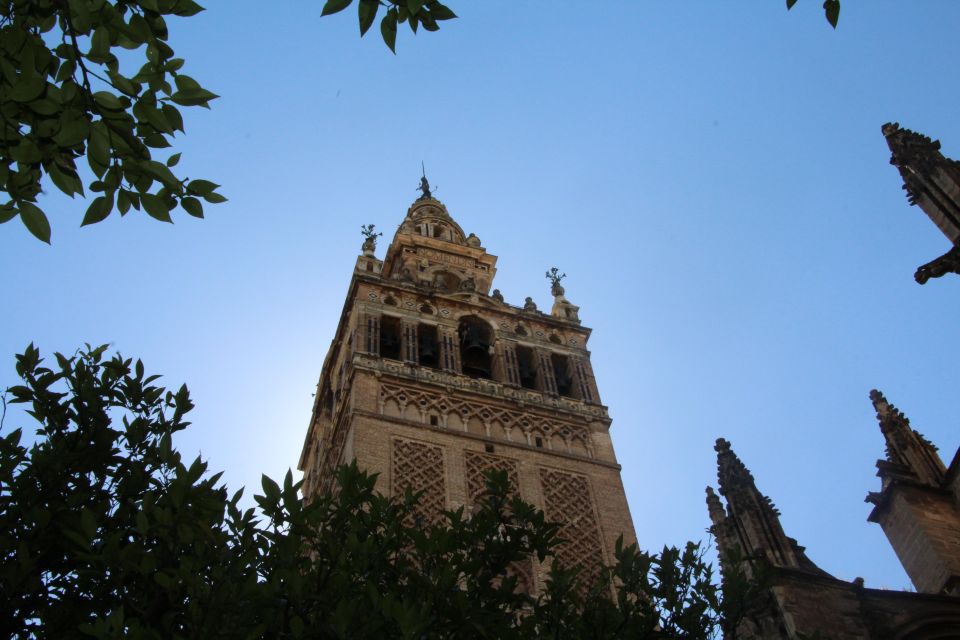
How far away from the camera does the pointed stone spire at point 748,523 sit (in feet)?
46.1

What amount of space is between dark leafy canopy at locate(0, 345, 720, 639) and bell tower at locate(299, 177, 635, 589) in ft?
39.3

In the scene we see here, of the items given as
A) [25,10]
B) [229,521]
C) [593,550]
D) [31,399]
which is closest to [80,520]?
[229,521]

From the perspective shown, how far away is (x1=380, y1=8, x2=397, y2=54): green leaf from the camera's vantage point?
4980 mm

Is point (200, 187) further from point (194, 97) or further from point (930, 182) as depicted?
point (930, 182)

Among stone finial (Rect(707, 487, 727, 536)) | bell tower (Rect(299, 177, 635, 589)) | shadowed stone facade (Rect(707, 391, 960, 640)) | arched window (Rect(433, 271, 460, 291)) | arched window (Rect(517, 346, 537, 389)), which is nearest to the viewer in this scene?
shadowed stone facade (Rect(707, 391, 960, 640))

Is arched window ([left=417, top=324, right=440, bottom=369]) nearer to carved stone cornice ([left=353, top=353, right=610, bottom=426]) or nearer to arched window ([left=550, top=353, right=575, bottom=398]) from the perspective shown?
carved stone cornice ([left=353, top=353, right=610, bottom=426])

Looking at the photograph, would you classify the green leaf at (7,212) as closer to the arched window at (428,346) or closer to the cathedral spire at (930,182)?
the cathedral spire at (930,182)

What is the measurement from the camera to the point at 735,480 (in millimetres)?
15414

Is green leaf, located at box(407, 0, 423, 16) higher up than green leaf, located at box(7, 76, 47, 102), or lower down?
higher up

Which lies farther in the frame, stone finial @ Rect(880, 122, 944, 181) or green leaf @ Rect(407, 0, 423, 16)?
stone finial @ Rect(880, 122, 944, 181)

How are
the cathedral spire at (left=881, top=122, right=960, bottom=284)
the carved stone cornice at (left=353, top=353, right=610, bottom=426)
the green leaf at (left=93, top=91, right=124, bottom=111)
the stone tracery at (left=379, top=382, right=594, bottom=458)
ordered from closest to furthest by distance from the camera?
the green leaf at (left=93, top=91, right=124, bottom=111)
the cathedral spire at (left=881, top=122, right=960, bottom=284)
the stone tracery at (left=379, top=382, right=594, bottom=458)
the carved stone cornice at (left=353, top=353, right=610, bottom=426)

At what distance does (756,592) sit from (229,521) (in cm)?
449

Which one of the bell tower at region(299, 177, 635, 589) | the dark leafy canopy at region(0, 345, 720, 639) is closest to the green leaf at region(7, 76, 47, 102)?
the dark leafy canopy at region(0, 345, 720, 639)

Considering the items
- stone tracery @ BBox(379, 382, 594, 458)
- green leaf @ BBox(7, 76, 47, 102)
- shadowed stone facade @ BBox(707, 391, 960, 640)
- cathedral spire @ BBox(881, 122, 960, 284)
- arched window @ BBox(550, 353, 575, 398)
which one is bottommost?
green leaf @ BBox(7, 76, 47, 102)
